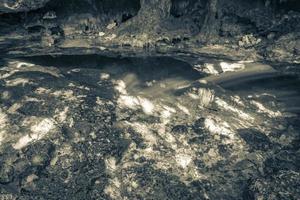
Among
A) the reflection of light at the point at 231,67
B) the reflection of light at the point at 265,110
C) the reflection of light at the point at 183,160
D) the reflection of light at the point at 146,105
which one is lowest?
the reflection of light at the point at 183,160

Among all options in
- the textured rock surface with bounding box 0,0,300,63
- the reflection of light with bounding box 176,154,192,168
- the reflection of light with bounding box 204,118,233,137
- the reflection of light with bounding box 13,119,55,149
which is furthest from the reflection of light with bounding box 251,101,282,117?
the reflection of light with bounding box 13,119,55,149

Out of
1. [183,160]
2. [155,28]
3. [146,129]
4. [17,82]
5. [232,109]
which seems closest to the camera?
[183,160]

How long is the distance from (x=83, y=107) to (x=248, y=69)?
0.79 metres

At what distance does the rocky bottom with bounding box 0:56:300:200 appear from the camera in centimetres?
151

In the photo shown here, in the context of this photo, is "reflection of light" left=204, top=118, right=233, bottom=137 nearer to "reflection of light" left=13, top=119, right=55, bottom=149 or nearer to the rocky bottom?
the rocky bottom

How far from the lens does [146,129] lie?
174cm

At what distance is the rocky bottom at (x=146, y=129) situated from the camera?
1.51m

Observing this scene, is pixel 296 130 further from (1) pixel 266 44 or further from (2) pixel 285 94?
(1) pixel 266 44

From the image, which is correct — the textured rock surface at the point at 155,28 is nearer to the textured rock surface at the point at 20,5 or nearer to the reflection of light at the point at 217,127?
the textured rock surface at the point at 20,5

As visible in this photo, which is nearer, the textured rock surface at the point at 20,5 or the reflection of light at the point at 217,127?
the reflection of light at the point at 217,127

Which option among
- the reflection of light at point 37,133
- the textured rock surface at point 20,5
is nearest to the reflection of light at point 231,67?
the reflection of light at point 37,133

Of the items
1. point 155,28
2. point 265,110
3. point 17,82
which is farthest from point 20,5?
point 265,110

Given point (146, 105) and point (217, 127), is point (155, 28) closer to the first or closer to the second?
point (146, 105)

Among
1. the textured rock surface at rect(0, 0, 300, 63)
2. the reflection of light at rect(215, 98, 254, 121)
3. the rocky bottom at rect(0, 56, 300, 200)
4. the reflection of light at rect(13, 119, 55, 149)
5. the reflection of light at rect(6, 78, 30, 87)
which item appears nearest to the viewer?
the rocky bottom at rect(0, 56, 300, 200)
